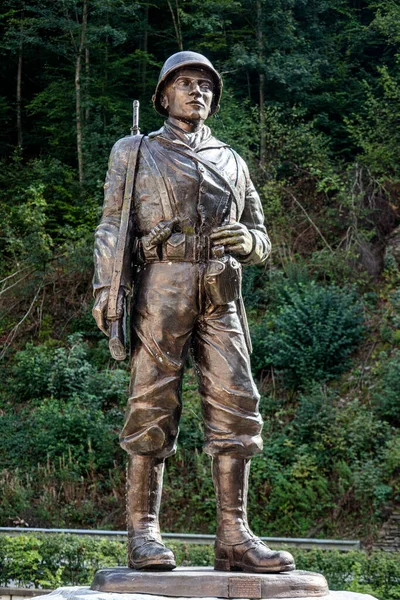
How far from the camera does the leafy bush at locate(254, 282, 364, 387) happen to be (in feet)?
63.0

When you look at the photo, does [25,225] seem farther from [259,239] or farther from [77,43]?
[259,239]

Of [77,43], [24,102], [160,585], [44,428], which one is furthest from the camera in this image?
[24,102]

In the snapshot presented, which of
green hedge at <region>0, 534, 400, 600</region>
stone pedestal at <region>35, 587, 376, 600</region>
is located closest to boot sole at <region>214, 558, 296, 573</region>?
stone pedestal at <region>35, 587, 376, 600</region>

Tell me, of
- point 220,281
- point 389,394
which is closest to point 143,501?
point 220,281

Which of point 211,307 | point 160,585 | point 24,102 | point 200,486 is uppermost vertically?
point 24,102

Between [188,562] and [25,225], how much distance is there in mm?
11809

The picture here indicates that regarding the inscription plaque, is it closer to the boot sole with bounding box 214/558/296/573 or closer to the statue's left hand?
the boot sole with bounding box 214/558/296/573

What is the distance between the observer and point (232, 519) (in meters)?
6.82

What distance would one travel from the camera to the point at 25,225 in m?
23.1

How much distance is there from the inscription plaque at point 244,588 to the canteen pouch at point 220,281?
1504 mm

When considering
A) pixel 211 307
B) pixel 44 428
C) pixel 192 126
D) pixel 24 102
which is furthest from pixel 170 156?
pixel 24 102

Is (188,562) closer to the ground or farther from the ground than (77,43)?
closer to the ground

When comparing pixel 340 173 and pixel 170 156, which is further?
pixel 340 173

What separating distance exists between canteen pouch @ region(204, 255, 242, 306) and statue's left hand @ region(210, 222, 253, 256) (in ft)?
0.24
